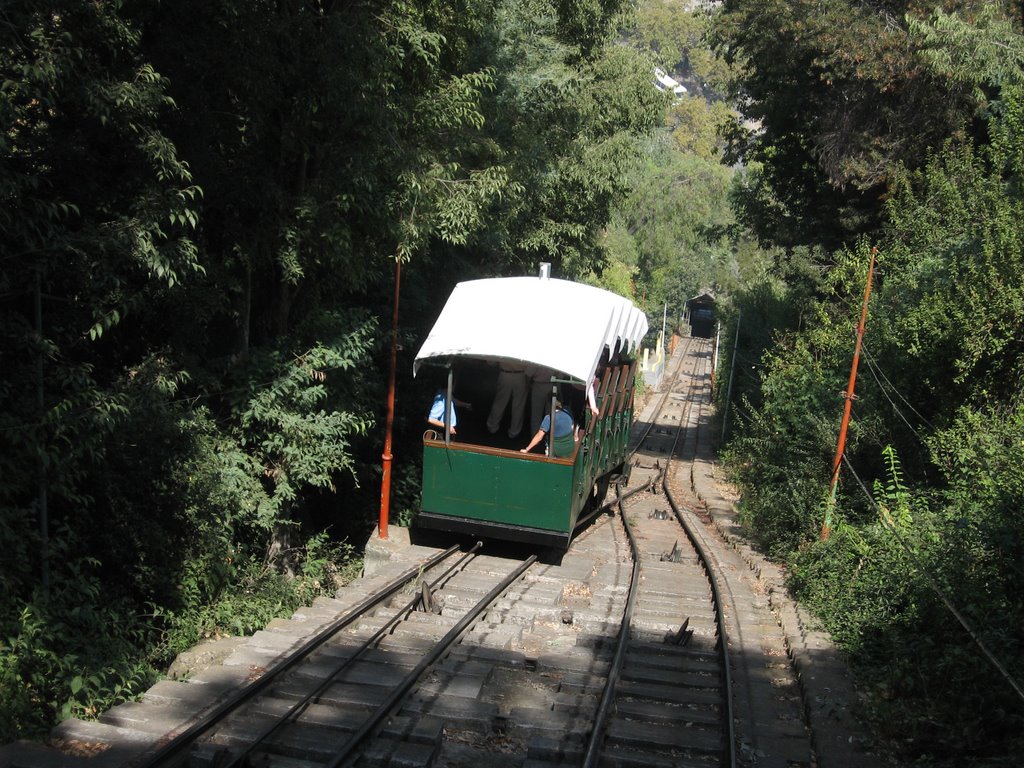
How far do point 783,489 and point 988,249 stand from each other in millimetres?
4783

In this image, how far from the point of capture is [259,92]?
10.5 meters

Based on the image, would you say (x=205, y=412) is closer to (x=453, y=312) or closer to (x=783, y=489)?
(x=453, y=312)

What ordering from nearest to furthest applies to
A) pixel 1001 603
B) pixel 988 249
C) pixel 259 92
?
pixel 1001 603, pixel 259 92, pixel 988 249

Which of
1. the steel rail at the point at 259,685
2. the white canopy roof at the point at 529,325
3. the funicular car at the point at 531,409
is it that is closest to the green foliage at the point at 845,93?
the white canopy roof at the point at 529,325

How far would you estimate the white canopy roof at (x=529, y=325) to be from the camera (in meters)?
11.9

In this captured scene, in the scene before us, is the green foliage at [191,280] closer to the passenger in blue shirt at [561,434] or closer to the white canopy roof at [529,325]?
the white canopy roof at [529,325]

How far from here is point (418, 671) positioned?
7852 millimetres

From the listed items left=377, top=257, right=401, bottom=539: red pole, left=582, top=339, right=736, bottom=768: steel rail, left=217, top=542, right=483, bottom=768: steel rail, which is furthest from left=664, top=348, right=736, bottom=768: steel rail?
left=377, top=257, right=401, bottom=539: red pole

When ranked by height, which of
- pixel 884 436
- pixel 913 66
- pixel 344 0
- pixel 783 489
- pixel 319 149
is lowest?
pixel 783 489

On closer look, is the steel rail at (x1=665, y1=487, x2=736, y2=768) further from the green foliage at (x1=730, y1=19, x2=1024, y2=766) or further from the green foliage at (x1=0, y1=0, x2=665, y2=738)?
the green foliage at (x1=0, y1=0, x2=665, y2=738)

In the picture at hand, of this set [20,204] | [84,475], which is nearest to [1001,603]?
[84,475]

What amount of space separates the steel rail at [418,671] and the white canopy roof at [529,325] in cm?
266

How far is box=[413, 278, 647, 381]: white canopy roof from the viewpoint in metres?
11.9

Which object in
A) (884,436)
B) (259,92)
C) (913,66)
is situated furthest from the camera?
(913,66)
